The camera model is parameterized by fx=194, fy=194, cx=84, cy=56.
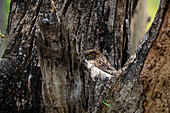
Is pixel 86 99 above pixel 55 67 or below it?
below

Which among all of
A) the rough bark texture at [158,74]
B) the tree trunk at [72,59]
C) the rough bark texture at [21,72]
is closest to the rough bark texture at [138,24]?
the tree trunk at [72,59]

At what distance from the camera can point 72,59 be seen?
963 millimetres

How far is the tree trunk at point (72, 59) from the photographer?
0.91 m

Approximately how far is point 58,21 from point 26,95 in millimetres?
701

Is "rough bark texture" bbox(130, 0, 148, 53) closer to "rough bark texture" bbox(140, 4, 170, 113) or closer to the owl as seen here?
the owl

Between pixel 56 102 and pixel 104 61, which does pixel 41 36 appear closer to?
pixel 56 102

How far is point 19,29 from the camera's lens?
1.46 m

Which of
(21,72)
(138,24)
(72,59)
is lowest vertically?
(138,24)

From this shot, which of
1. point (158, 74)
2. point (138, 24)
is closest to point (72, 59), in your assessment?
point (158, 74)

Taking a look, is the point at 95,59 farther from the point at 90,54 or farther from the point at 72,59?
the point at 72,59

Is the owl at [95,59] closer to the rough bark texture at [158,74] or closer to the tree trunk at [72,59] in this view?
the tree trunk at [72,59]

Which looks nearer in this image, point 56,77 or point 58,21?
point 58,21

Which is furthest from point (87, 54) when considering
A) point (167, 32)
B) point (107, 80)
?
point (167, 32)

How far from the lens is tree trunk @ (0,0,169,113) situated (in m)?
0.91
